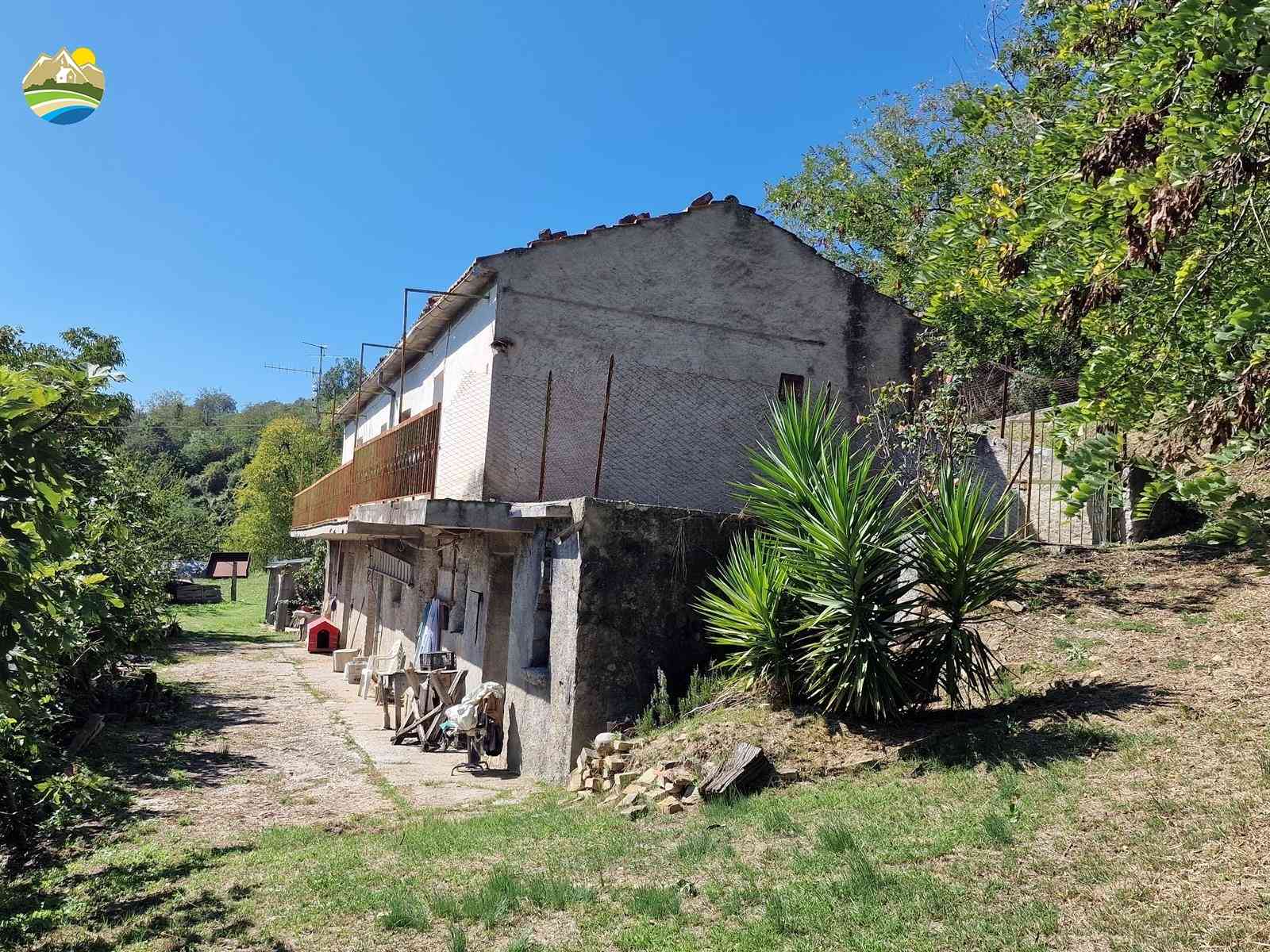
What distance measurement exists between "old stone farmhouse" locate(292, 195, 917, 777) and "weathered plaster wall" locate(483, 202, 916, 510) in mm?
24

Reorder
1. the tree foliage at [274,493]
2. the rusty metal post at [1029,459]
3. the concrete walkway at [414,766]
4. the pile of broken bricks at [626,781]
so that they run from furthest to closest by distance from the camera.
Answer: the tree foliage at [274,493], the rusty metal post at [1029,459], the concrete walkway at [414,766], the pile of broken bricks at [626,781]

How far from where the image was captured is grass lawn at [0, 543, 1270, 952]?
13.7ft

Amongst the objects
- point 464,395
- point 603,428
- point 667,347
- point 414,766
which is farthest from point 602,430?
point 414,766

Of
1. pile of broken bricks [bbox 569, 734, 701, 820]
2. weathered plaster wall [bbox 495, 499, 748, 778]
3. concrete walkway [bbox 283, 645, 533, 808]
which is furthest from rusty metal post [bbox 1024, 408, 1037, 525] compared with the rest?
concrete walkway [bbox 283, 645, 533, 808]

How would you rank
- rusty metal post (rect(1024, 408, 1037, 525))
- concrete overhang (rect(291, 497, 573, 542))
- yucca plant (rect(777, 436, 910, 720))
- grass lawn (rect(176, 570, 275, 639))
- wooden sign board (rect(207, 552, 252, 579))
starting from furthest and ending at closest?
wooden sign board (rect(207, 552, 252, 579)) < grass lawn (rect(176, 570, 275, 639)) < rusty metal post (rect(1024, 408, 1037, 525)) < concrete overhang (rect(291, 497, 573, 542)) < yucca plant (rect(777, 436, 910, 720))

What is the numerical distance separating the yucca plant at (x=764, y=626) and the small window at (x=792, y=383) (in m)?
5.20

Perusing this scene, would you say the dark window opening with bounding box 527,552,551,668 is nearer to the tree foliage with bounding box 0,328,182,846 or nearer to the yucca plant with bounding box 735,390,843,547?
the yucca plant with bounding box 735,390,843,547

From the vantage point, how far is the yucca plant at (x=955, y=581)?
708cm

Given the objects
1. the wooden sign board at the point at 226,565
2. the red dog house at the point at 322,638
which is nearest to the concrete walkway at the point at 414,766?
the red dog house at the point at 322,638

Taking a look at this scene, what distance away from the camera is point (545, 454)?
11148mm

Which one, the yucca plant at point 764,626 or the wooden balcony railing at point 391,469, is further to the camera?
the wooden balcony railing at point 391,469

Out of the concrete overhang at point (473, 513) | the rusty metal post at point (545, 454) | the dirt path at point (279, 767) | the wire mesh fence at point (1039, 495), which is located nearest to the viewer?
the dirt path at point (279, 767)

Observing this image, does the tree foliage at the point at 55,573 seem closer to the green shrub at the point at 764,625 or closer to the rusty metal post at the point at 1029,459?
the green shrub at the point at 764,625

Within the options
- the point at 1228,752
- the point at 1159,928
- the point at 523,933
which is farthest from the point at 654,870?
the point at 1228,752
